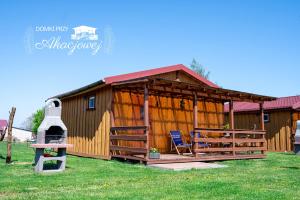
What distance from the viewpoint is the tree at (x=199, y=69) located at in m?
39.2

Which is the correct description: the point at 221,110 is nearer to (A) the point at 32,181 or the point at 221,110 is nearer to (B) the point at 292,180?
(B) the point at 292,180

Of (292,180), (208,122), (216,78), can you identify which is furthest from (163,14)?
(216,78)

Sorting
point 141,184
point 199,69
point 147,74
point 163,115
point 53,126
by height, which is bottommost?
point 141,184

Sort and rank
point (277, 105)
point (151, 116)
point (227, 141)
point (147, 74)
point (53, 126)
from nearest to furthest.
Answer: point (53, 126)
point (227, 141)
point (147, 74)
point (151, 116)
point (277, 105)

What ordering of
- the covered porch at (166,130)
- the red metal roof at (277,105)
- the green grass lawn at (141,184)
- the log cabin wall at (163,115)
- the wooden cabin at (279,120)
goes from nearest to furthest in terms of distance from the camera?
the green grass lawn at (141,184) < the covered porch at (166,130) < the log cabin wall at (163,115) < the red metal roof at (277,105) < the wooden cabin at (279,120)

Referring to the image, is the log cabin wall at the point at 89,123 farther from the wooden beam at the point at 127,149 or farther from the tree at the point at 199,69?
the tree at the point at 199,69

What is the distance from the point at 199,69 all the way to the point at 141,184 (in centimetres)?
3429

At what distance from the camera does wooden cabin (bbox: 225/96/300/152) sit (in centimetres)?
1689

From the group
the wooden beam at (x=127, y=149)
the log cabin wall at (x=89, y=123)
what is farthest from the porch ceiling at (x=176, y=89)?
the wooden beam at (x=127, y=149)

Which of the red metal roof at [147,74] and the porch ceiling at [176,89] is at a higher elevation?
the red metal roof at [147,74]

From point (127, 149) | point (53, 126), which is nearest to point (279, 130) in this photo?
point (127, 149)

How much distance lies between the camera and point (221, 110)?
1502 centimetres

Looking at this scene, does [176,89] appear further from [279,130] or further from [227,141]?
[279,130]

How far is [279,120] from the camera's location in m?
17.5
